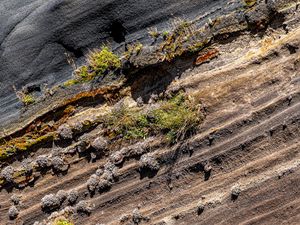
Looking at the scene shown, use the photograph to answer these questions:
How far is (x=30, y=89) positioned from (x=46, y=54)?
0.62 meters

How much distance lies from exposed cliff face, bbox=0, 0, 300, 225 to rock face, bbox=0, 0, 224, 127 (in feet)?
0.05

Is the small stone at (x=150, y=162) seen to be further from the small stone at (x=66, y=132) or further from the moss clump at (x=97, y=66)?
the moss clump at (x=97, y=66)

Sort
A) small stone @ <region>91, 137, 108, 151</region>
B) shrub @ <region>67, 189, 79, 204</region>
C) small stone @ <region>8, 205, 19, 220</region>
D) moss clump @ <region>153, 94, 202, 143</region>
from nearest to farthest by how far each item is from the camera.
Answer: moss clump @ <region>153, 94, 202, 143</region>, small stone @ <region>91, 137, 108, 151</region>, shrub @ <region>67, 189, 79, 204</region>, small stone @ <region>8, 205, 19, 220</region>

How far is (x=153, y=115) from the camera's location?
776 cm

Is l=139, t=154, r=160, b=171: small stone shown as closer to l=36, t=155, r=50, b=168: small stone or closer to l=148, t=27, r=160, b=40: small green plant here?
l=36, t=155, r=50, b=168: small stone

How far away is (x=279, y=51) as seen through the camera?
285 inches

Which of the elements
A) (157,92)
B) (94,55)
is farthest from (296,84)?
(94,55)

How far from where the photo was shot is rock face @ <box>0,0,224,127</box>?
25.9 ft

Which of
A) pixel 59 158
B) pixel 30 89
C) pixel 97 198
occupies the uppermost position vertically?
pixel 30 89

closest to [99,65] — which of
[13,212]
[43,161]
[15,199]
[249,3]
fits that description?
[43,161]

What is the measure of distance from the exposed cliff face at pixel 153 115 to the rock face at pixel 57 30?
16mm

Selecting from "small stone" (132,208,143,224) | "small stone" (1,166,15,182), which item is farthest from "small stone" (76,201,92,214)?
"small stone" (1,166,15,182)

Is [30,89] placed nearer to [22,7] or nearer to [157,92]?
[22,7]

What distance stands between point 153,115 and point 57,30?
1981 millimetres
